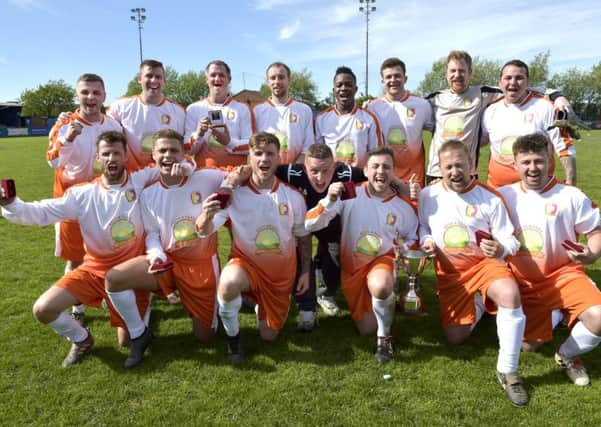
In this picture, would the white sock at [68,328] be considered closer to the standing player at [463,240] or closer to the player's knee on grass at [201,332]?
the player's knee on grass at [201,332]

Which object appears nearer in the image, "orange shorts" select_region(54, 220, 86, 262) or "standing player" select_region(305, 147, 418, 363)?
"standing player" select_region(305, 147, 418, 363)

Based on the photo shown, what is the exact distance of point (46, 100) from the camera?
2438 inches

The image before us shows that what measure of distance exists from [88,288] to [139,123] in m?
1.94

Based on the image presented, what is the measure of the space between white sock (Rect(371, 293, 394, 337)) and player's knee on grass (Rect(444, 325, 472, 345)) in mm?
594

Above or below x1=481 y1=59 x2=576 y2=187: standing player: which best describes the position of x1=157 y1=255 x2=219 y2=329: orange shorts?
below

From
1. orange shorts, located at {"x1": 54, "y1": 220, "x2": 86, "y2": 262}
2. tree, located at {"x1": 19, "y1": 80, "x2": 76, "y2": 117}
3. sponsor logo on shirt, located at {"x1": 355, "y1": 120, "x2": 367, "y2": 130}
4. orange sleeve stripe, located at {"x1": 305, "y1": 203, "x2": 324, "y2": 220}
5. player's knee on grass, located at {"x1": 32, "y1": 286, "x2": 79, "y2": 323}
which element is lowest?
player's knee on grass, located at {"x1": 32, "y1": 286, "x2": 79, "y2": 323}

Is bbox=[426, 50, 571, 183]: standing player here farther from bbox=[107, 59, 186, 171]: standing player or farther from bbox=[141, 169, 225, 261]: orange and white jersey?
bbox=[107, 59, 186, 171]: standing player

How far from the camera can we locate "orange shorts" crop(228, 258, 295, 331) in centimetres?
374

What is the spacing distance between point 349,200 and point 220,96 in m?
2.12

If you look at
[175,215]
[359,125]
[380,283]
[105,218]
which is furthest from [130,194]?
[359,125]

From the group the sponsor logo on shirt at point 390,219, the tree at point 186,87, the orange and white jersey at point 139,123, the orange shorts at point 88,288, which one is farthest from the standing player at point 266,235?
the tree at point 186,87

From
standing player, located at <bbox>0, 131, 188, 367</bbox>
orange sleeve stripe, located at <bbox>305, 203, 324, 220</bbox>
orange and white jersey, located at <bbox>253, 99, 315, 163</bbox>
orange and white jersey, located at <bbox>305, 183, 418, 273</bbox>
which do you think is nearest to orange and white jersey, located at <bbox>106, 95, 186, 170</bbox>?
standing player, located at <bbox>0, 131, 188, 367</bbox>

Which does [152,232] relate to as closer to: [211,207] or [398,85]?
[211,207]

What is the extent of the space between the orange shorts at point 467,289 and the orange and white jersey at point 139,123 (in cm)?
331
